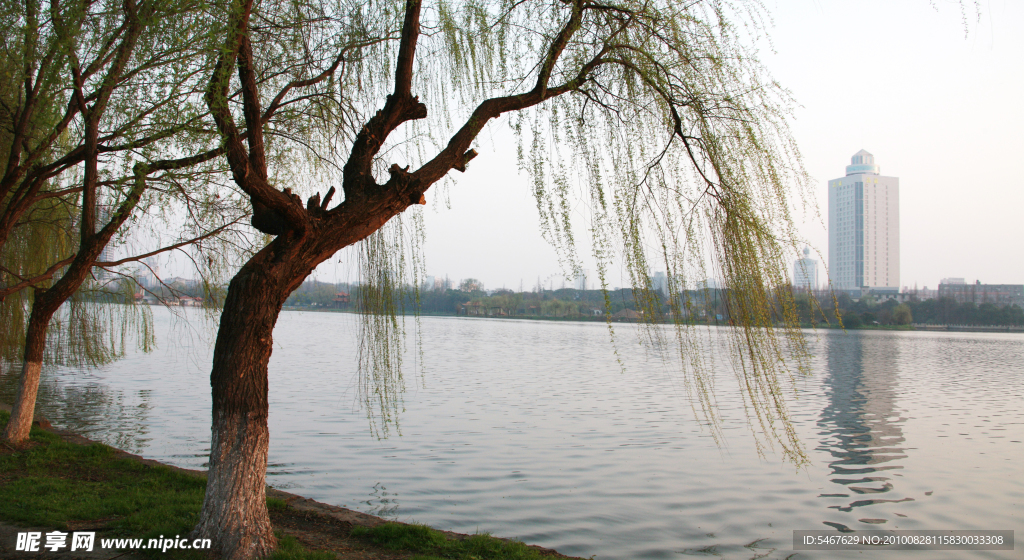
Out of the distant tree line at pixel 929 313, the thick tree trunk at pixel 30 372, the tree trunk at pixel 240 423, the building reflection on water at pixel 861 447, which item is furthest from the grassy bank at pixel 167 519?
the distant tree line at pixel 929 313

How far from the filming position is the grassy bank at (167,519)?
4141mm

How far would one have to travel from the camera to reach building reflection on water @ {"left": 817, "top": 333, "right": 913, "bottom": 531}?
6.88 metres

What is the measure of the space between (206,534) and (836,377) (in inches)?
750

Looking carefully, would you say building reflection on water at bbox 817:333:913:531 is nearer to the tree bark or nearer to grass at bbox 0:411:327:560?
grass at bbox 0:411:327:560

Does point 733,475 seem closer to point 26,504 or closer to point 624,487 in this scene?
point 624,487

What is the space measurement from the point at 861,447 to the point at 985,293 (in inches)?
3181

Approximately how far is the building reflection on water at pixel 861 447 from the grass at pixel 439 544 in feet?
12.4

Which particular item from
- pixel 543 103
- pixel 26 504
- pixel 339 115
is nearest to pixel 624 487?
pixel 543 103

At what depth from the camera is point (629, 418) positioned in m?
11.9

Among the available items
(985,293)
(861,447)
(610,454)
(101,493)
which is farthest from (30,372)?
(985,293)

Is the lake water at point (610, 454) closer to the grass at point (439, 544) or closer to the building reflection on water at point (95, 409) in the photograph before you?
the building reflection on water at point (95, 409)

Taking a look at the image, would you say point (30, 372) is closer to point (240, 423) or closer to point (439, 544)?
point (240, 423)

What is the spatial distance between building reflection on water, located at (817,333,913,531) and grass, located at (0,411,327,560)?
580cm

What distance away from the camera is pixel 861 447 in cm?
988
